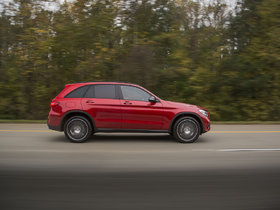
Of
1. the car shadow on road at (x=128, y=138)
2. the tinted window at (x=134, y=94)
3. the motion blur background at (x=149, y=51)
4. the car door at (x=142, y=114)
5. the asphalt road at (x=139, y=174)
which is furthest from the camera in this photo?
the motion blur background at (x=149, y=51)

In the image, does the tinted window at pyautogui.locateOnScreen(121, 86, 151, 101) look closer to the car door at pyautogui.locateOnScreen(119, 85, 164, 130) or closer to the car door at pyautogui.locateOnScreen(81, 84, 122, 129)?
the car door at pyautogui.locateOnScreen(119, 85, 164, 130)

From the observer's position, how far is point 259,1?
674 inches

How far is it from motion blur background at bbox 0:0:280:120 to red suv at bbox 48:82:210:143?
24.9 feet

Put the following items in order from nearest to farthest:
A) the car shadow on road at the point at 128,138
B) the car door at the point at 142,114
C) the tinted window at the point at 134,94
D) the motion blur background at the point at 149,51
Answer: the car door at the point at 142,114
the tinted window at the point at 134,94
the car shadow on road at the point at 128,138
the motion blur background at the point at 149,51

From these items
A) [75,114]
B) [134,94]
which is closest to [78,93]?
[75,114]

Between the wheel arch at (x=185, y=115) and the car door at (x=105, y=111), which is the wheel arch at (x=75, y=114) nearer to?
the car door at (x=105, y=111)

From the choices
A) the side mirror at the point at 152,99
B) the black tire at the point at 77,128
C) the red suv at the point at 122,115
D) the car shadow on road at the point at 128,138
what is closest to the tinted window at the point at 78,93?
the red suv at the point at 122,115

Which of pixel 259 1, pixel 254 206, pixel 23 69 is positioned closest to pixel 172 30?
pixel 259 1

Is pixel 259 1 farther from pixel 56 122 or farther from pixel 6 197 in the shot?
pixel 6 197

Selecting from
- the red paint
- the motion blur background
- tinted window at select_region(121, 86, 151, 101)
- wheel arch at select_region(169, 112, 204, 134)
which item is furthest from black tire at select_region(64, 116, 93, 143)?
the motion blur background

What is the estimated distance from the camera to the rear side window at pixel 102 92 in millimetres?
8422

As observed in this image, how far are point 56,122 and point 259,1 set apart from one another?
14243 millimetres

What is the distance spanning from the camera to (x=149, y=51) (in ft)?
51.8

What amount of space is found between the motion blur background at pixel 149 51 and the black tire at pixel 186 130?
303 inches
